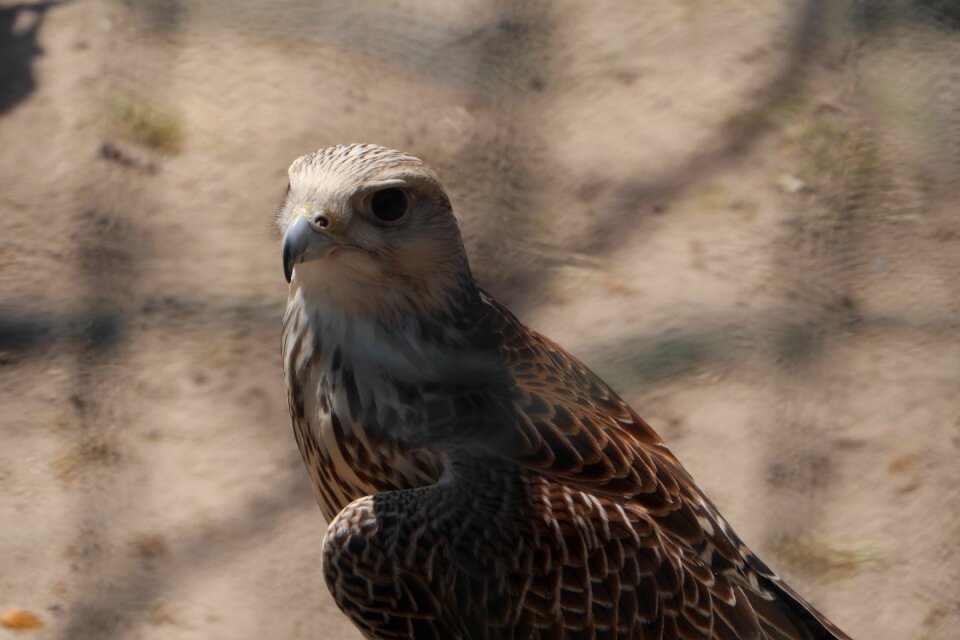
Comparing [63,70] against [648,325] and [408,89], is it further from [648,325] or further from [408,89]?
[648,325]

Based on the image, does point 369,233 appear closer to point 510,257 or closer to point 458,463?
point 458,463

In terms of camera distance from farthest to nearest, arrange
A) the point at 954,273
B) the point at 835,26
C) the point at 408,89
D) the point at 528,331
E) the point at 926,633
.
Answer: the point at 835,26, the point at 408,89, the point at 954,273, the point at 926,633, the point at 528,331

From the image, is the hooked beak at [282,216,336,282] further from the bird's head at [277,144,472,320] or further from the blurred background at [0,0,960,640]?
the blurred background at [0,0,960,640]

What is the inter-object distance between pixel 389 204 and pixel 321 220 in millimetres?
177

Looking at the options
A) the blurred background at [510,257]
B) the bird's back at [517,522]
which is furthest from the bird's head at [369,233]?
the blurred background at [510,257]

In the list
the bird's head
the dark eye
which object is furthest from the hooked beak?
the dark eye

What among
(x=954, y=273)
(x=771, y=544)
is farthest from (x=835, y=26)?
(x=771, y=544)

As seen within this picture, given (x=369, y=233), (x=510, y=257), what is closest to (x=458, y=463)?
(x=369, y=233)

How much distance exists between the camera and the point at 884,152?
14.6 feet

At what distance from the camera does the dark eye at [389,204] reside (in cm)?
262

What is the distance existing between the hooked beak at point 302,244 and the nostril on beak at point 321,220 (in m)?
0.01

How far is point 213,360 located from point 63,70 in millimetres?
1376

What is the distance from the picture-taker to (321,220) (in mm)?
2525

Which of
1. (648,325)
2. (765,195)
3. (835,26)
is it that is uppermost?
(835,26)
